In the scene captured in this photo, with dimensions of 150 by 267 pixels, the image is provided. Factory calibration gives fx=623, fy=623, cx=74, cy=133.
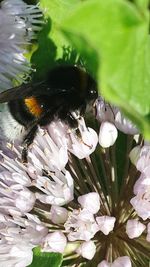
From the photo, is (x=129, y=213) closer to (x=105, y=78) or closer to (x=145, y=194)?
(x=145, y=194)

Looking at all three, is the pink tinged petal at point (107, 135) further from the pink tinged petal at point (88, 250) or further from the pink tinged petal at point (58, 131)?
the pink tinged petal at point (88, 250)

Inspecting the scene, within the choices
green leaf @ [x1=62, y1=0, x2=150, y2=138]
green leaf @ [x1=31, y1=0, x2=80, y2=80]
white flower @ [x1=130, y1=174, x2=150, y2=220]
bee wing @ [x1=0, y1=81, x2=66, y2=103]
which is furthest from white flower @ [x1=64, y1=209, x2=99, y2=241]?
green leaf @ [x1=62, y1=0, x2=150, y2=138]

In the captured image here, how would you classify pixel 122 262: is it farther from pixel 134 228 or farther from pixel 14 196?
pixel 14 196

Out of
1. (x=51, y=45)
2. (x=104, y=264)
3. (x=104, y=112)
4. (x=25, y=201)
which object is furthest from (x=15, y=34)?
(x=104, y=264)

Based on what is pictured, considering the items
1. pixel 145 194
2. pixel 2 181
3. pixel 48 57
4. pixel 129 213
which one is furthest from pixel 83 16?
pixel 48 57

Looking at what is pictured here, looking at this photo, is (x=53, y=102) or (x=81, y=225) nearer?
(x=81, y=225)

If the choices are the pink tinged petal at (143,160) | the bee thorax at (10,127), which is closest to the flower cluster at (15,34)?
the bee thorax at (10,127)
